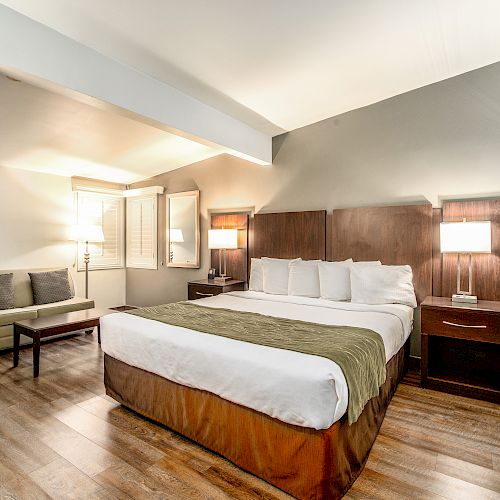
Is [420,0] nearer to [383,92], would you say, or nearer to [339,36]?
[339,36]

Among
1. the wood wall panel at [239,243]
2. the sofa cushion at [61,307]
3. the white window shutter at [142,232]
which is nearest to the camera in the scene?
the sofa cushion at [61,307]

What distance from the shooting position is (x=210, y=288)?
176 inches

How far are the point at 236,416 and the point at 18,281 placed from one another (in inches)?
152

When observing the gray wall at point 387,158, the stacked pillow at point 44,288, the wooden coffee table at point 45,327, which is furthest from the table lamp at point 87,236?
the gray wall at point 387,158

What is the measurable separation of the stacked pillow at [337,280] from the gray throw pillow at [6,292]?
9.43 feet

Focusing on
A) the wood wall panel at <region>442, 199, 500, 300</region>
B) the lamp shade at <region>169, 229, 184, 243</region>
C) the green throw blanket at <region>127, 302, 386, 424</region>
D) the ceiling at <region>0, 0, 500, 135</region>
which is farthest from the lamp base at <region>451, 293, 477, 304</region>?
the lamp shade at <region>169, 229, 184, 243</region>

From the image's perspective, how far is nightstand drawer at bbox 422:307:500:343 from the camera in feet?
9.13

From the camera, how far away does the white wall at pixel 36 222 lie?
468 centimetres

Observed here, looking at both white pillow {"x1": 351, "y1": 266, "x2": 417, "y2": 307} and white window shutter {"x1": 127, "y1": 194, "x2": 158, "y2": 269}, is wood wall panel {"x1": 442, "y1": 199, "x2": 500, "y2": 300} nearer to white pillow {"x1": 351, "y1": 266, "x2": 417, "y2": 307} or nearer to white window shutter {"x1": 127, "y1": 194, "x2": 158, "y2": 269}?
white pillow {"x1": 351, "y1": 266, "x2": 417, "y2": 307}

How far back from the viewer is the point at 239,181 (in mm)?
4949

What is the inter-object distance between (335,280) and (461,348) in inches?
52.0

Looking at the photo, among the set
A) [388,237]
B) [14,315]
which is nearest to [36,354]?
[14,315]

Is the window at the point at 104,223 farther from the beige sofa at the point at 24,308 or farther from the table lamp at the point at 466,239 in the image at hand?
the table lamp at the point at 466,239

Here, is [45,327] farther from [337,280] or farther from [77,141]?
[337,280]
